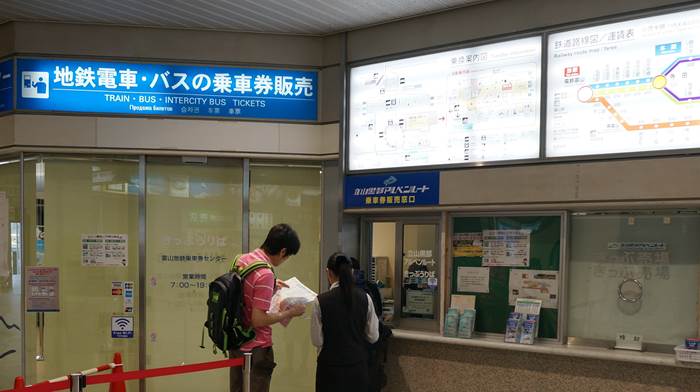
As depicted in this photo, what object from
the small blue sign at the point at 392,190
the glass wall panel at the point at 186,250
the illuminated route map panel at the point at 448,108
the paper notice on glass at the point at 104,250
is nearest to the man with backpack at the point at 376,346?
the small blue sign at the point at 392,190

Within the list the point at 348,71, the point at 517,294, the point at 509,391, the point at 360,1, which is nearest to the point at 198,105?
the point at 348,71

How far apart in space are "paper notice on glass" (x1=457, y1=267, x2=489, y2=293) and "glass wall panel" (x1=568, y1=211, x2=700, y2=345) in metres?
0.70

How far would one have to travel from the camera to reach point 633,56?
4.29 meters

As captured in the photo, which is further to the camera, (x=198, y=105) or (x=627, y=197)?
(x=198, y=105)

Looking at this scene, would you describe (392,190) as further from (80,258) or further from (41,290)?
(41,290)

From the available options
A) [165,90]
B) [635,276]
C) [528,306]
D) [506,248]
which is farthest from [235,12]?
[635,276]

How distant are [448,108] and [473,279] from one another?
150 cm

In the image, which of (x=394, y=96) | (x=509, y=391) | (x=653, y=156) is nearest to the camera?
(x=653, y=156)

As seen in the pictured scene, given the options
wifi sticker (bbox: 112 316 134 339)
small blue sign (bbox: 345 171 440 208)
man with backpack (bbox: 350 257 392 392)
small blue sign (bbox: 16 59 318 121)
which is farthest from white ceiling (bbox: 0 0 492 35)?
wifi sticker (bbox: 112 316 134 339)

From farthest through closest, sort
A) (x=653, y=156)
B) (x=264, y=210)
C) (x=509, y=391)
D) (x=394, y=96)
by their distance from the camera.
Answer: (x=264, y=210) → (x=394, y=96) → (x=509, y=391) → (x=653, y=156)

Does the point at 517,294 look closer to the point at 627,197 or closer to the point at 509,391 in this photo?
the point at 509,391

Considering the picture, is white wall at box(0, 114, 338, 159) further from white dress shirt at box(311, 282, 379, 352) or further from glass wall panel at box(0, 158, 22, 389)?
white dress shirt at box(311, 282, 379, 352)

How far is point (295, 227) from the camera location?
5.80 meters

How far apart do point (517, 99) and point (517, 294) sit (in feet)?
5.27
